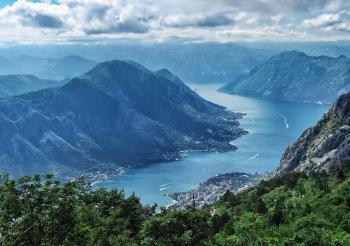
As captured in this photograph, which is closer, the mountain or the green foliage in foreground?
the green foliage in foreground

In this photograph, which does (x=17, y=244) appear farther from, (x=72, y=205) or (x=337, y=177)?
(x=337, y=177)

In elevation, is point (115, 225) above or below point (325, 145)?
above

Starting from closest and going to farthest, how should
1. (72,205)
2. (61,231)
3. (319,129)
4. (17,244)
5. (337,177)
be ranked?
(17,244) < (61,231) < (72,205) < (337,177) < (319,129)

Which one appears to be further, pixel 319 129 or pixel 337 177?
pixel 319 129

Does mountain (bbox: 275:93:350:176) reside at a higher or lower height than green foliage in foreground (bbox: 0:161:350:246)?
lower

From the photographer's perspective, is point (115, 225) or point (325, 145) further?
point (325, 145)

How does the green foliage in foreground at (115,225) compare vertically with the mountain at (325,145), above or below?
above

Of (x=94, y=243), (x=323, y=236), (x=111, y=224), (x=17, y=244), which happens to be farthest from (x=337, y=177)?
(x=17, y=244)

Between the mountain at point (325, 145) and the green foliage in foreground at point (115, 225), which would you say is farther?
the mountain at point (325, 145)
